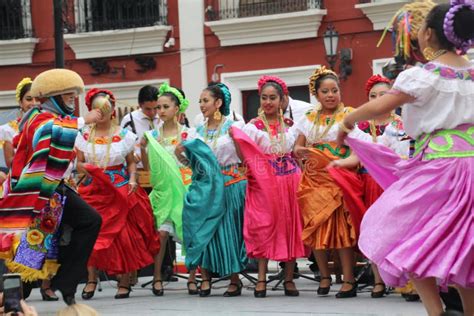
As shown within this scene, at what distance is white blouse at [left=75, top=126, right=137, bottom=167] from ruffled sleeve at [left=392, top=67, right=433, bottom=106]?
4.85 metres

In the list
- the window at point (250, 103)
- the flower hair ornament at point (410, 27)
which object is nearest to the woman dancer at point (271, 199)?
the flower hair ornament at point (410, 27)

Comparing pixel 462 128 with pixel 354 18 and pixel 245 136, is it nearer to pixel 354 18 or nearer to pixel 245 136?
pixel 245 136

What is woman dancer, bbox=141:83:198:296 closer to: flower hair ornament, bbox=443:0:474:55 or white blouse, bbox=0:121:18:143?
white blouse, bbox=0:121:18:143

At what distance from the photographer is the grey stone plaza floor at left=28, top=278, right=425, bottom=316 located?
8750 mm

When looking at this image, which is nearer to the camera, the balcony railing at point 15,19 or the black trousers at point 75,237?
the black trousers at point 75,237

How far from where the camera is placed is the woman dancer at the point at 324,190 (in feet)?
32.4

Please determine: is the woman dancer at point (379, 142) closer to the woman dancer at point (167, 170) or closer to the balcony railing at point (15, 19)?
the woman dancer at point (167, 170)

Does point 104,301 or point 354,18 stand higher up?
point 354,18

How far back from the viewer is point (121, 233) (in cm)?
1080

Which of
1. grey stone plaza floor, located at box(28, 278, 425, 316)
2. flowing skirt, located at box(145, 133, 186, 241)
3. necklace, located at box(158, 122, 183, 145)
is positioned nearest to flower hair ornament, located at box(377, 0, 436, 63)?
grey stone plaza floor, located at box(28, 278, 425, 316)

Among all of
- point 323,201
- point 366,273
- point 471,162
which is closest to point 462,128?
point 471,162

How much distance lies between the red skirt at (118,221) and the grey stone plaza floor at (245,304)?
1.10ft

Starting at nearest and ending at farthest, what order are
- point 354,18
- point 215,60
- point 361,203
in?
1. point 361,203
2. point 354,18
3. point 215,60

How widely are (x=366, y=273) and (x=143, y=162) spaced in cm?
236
